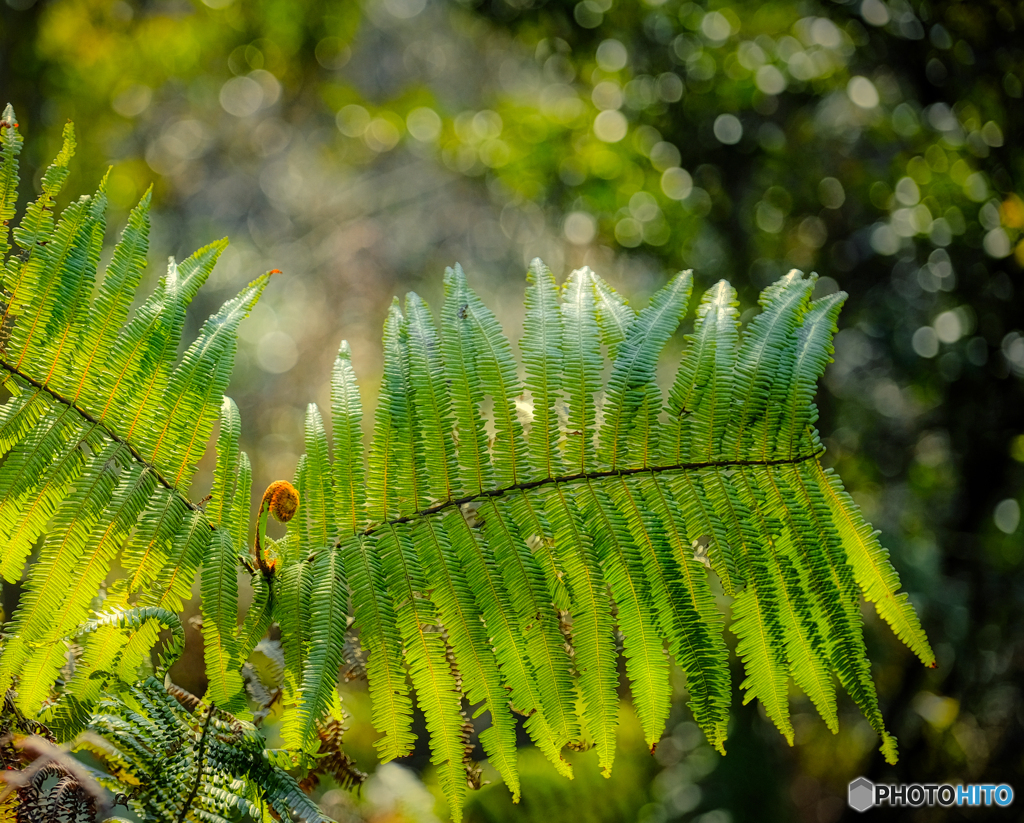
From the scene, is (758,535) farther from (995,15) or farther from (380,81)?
(380,81)

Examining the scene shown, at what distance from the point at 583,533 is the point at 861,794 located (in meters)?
1.74

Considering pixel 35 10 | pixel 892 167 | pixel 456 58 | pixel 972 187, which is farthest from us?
pixel 456 58

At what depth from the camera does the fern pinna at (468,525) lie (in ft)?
1.77

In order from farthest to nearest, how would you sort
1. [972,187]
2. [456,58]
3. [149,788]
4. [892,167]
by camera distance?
[456,58] < [892,167] < [972,187] < [149,788]

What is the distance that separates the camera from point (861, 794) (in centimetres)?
179

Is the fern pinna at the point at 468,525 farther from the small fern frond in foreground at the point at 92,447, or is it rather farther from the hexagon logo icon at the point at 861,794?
the hexagon logo icon at the point at 861,794

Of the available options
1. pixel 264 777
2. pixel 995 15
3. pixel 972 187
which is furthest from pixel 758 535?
pixel 995 15

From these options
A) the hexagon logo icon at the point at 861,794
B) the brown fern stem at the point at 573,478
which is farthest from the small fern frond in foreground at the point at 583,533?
the hexagon logo icon at the point at 861,794

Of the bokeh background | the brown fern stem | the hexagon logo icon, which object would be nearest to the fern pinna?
the brown fern stem

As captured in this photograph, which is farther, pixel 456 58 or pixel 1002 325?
pixel 456 58

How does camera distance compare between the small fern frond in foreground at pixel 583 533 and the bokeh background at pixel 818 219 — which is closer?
the small fern frond in foreground at pixel 583 533

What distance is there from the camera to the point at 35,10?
2496mm

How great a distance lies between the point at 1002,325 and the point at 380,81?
14.0 feet

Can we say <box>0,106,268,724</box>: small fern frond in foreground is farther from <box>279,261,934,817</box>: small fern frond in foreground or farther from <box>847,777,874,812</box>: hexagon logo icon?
<box>847,777,874,812</box>: hexagon logo icon
